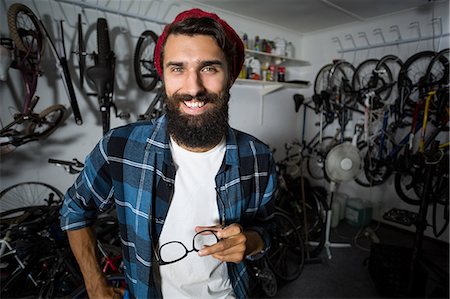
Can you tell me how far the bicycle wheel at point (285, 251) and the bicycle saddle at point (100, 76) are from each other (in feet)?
Result: 6.13

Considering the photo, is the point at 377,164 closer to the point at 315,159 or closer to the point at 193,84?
the point at 315,159

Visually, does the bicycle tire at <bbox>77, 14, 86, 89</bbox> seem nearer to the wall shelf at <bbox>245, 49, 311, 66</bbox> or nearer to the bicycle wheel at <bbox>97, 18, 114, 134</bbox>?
A: the bicycle wheel at <bbox>97, 18, 114, 134</bbox>

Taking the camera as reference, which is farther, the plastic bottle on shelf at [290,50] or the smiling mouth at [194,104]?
the plastic bottle on shelf at [290,50]

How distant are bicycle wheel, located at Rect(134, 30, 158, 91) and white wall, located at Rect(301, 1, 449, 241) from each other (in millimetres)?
2558

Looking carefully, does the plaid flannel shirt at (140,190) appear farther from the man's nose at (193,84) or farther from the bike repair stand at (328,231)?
the bike repair stand at (328,231)

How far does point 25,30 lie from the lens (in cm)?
175

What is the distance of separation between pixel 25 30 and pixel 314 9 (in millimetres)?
2853

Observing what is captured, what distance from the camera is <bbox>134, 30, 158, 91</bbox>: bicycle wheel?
2307 mm

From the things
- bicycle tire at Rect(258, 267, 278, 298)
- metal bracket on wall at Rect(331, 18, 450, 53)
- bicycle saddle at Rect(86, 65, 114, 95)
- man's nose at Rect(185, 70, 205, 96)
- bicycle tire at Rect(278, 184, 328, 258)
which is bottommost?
bicycle tire at Rect(258, 267, 278, 298)

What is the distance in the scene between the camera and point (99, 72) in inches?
72.8

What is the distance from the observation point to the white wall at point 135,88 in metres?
1.96

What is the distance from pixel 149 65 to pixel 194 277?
215 centimetres

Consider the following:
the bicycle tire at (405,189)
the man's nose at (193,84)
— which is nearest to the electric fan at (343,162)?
the bicycle tire at (405,189)

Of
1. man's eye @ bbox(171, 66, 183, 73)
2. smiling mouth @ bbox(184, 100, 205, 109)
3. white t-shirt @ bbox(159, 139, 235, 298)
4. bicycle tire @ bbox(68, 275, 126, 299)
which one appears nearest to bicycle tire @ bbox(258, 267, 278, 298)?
bicycle tire @ bbox(68, 275, 126, 299)
